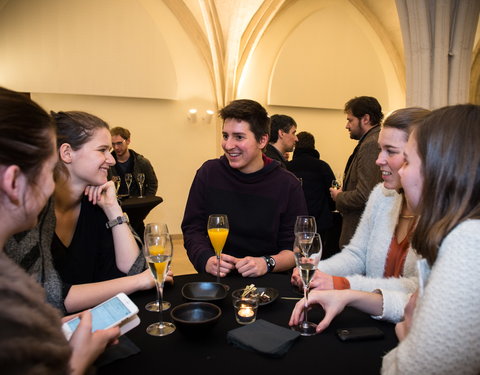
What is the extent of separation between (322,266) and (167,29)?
24.3 feet

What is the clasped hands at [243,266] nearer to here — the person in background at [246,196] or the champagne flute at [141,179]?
the person in background at [246,196]

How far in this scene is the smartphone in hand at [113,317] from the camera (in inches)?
49.3

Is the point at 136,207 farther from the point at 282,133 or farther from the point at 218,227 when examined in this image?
the point at 218,227

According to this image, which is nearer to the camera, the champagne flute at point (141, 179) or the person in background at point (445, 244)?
the person in background at point (445, 244)

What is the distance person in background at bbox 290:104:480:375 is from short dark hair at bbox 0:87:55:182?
1177 millimetres

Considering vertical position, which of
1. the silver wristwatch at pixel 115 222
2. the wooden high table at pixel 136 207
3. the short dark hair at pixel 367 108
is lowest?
the wooden high table at pixel 136 207

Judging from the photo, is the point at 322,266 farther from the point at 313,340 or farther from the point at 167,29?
the point at 167,29

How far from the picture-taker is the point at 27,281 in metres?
0.94

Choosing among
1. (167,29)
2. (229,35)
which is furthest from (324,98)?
(167,29)

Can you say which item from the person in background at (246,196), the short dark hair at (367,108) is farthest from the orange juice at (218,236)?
the short dark hair at (367,108)

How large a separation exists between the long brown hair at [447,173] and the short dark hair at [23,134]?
1188mm

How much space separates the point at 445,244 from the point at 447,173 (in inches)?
8.6

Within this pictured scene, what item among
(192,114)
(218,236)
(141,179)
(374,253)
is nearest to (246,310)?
(218,236)

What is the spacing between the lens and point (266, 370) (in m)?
1.14
